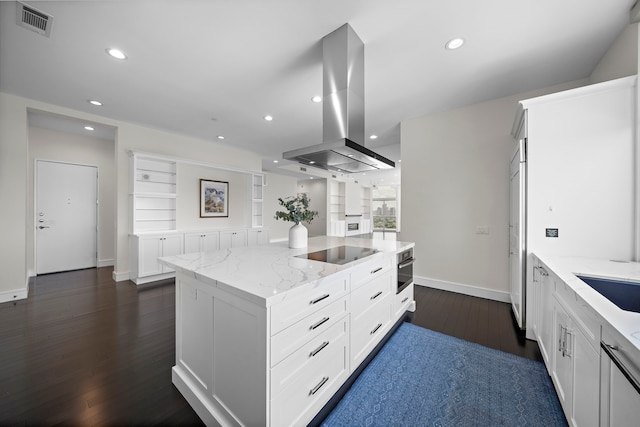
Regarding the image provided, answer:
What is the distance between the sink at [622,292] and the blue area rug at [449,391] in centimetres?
75

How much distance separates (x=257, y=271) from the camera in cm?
148

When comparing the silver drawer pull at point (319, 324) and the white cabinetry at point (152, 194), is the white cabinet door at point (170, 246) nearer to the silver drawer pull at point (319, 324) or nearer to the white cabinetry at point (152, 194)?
the white cabinetry at point (152, 194)

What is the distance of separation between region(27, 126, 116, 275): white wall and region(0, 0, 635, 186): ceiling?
5.95 feet

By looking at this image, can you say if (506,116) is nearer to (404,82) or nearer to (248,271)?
(404,82)

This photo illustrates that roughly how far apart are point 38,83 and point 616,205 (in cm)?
613

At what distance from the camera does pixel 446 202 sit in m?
3.66

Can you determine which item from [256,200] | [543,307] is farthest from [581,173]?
[256,200]

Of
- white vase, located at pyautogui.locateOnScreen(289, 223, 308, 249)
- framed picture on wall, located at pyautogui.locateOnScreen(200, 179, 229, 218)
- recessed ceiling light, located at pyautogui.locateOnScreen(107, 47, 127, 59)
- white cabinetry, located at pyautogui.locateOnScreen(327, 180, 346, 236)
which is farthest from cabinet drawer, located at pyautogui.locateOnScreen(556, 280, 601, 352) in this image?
white cabinetry, located at pyautogui.locateOnScreen(327, 180, 346, 236)

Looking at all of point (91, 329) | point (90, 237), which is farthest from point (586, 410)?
point (90, 237)

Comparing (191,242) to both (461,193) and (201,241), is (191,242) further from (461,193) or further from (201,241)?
(461,193)

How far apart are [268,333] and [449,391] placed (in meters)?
1.48

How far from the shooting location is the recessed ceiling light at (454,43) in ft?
7.00

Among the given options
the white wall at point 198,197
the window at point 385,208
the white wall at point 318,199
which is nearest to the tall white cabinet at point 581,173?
the white wall at point 198,197

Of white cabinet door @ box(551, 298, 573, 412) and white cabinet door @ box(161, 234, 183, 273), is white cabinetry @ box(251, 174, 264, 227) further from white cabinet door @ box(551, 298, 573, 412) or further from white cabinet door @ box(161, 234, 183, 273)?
white cabinet door @ box(551, 298, 573, 412)
